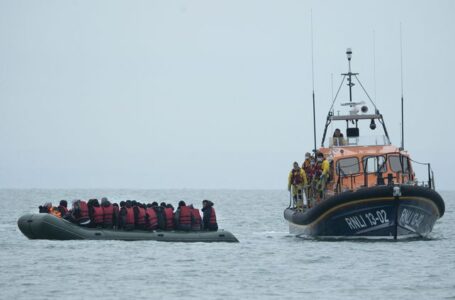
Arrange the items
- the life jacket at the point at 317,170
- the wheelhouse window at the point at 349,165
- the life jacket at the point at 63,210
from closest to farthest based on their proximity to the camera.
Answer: the life jacket at the point at 63,210 → the wheelhouse window at the point at 349,165 → the life jacket at the point at 317,170

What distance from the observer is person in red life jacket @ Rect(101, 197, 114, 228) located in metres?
33.6

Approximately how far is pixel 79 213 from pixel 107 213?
0.80 meters

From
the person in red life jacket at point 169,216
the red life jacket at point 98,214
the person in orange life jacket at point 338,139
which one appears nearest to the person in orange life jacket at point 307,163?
the person in orange life jacket at point 338,139

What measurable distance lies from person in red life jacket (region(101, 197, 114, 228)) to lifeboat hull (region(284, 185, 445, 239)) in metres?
5.81

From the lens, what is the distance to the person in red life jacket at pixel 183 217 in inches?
1334

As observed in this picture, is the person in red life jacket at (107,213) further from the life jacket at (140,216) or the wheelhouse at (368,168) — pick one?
the wheelhouse at (368,168)

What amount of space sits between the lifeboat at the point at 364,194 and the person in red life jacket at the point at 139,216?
192 inches

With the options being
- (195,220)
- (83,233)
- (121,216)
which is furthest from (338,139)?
(83,233)

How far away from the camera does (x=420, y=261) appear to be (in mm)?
29594

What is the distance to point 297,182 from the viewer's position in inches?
1449

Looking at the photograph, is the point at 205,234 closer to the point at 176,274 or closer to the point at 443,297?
the point at 176,274

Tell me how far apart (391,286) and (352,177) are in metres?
10.1

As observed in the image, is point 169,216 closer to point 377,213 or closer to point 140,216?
point 140,216

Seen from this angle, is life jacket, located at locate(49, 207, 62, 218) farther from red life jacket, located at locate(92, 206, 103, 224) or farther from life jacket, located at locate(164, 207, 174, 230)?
life jacket, located at locate(164, 207, 174, 230)
